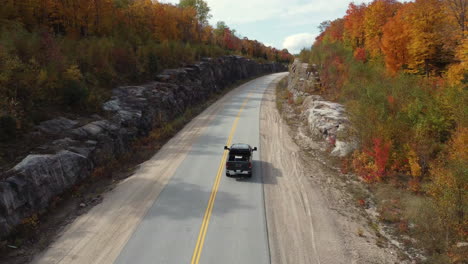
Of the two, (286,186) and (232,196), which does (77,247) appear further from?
(286,186)

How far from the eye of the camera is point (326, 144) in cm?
2242

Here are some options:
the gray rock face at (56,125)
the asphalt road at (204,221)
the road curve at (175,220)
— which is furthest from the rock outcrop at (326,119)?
the gray rock face at (56,125)

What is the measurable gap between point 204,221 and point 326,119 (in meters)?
15.6

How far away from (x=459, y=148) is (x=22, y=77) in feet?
84.4

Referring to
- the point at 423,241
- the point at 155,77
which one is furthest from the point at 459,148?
the point at 155,77

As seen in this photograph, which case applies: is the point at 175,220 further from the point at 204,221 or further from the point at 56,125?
the point at 56,125

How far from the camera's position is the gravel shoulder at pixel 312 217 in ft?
36.0

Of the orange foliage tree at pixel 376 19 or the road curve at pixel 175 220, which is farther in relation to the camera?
the orange foliage tree at pixel 376 19

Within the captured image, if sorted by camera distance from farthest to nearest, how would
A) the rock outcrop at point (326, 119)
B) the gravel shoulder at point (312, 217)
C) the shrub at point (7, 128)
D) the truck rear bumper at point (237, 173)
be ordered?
the rock outcrop at point (326, 119) → the truck rear bumper at point (237, 173) → the shrub at point (7, 128) → the gravel shoulder at point (312, 217)

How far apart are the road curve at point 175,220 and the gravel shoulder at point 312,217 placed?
804 mm

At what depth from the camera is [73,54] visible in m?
24.3

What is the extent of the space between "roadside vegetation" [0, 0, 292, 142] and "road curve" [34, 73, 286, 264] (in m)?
7.25

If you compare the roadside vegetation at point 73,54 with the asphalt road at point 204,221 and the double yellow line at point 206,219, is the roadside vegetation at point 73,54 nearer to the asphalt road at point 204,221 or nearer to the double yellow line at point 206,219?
the asphalt road at point 204,221

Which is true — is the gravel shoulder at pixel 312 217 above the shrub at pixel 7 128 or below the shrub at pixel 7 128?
below
